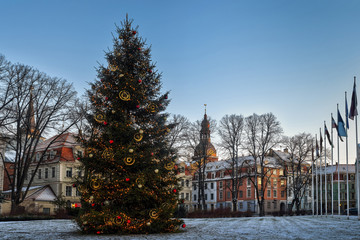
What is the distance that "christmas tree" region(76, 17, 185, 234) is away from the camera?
1452 cm

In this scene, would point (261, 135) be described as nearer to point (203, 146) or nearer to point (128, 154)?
point (203, 146)

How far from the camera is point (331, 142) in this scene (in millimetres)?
33938

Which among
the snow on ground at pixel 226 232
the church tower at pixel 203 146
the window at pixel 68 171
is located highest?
the church tower at pixel 203 146

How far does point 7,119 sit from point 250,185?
5569 centimetres

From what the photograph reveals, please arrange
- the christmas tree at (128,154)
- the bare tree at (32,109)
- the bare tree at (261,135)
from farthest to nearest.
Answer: the bare tree at (261,135)
the bare tree at (32,109)
the christmas tree at (128,154)

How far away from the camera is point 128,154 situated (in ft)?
48.4

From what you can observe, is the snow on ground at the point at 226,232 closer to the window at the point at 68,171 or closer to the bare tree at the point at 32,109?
the bare tree at the point at 32,109

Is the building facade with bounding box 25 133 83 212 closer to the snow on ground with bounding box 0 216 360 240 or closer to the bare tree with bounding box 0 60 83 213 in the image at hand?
the bare tree with bounding box 0 60 83 213

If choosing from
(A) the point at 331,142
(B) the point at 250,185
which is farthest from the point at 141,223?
(B) the point at 250,185

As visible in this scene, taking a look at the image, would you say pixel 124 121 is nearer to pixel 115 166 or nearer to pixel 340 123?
pixel 115 166

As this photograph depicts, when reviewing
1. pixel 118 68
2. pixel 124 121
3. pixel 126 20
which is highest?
pixel 126 20

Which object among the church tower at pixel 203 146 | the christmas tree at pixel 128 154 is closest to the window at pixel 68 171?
the church tower at pixel 203 146

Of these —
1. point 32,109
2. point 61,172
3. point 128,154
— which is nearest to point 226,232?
point 128,154

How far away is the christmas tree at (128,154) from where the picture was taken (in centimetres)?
1452
